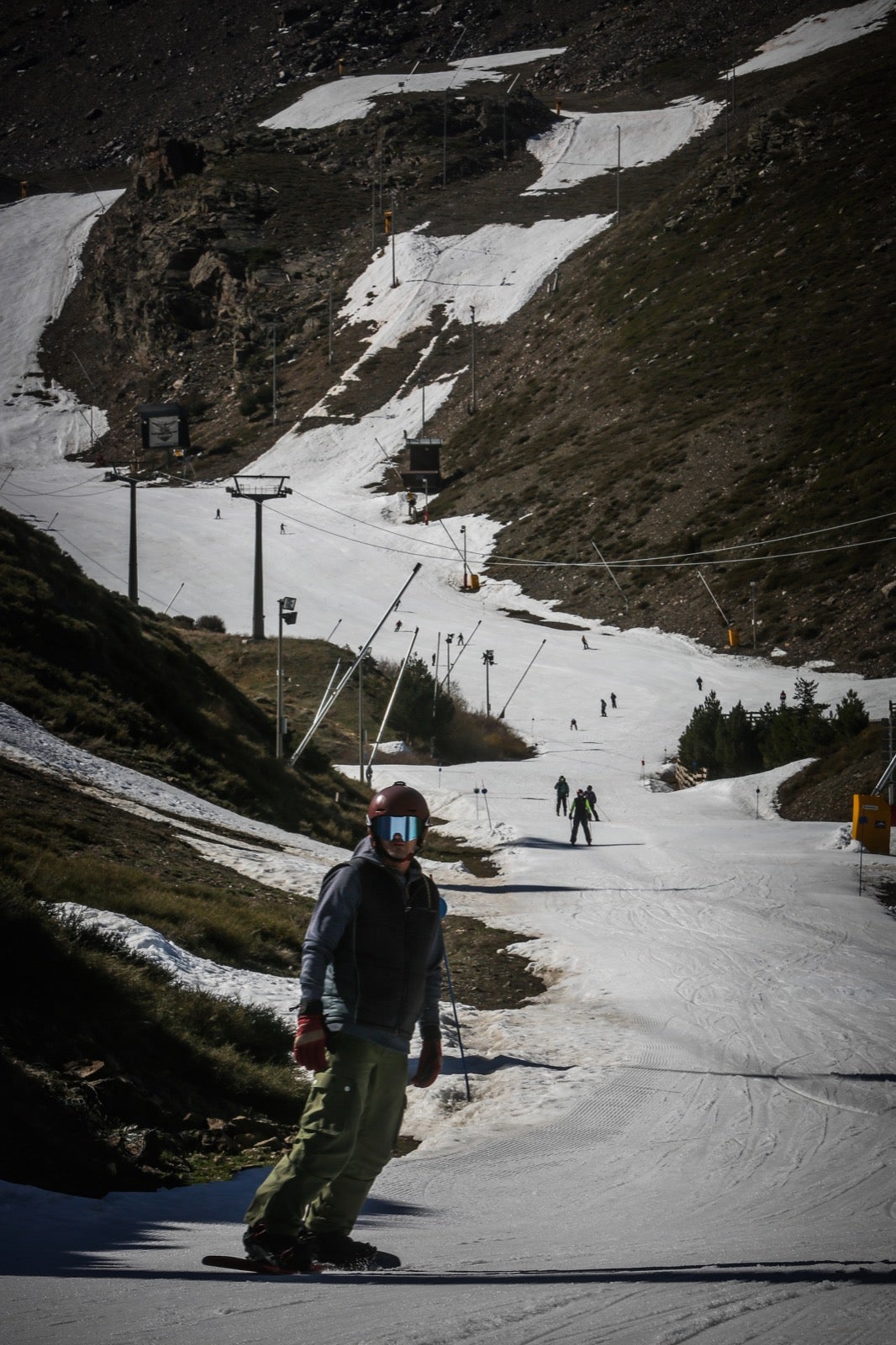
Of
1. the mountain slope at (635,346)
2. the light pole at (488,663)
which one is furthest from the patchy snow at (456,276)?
the light pole at (488,663)

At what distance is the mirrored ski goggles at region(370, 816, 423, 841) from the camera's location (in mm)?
5301

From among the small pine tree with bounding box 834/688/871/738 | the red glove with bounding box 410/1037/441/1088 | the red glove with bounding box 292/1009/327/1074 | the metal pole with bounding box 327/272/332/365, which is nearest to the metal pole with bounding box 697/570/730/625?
the small pine tree with bounding box 834/688/871/738

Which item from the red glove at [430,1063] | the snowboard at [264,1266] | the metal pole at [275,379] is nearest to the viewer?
the snowboard at [264,1266]

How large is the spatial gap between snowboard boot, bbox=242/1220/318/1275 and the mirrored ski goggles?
164 centimetres

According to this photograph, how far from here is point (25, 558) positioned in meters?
28.9

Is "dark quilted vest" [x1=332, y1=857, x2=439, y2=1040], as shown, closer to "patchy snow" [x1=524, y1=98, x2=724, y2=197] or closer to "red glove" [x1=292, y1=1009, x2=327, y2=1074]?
"red glove" [x1=292, y1=1009, x2=327, y2=1074]

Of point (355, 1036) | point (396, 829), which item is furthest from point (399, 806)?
point (355, 1036)

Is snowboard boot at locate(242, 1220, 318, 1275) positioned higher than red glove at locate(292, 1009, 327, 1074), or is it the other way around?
red glove at locate(292, 1009, 327, 1074)

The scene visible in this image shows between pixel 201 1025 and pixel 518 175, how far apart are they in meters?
194

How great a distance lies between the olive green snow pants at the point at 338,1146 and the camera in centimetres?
494

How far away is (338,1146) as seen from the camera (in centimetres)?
497

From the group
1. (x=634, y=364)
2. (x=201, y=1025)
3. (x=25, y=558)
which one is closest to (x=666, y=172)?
(x=634, y=364)

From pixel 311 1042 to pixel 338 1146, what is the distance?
448 mm

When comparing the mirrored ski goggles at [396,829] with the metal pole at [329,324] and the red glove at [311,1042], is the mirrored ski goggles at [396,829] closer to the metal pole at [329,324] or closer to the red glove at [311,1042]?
the red glove at [311,1042]
